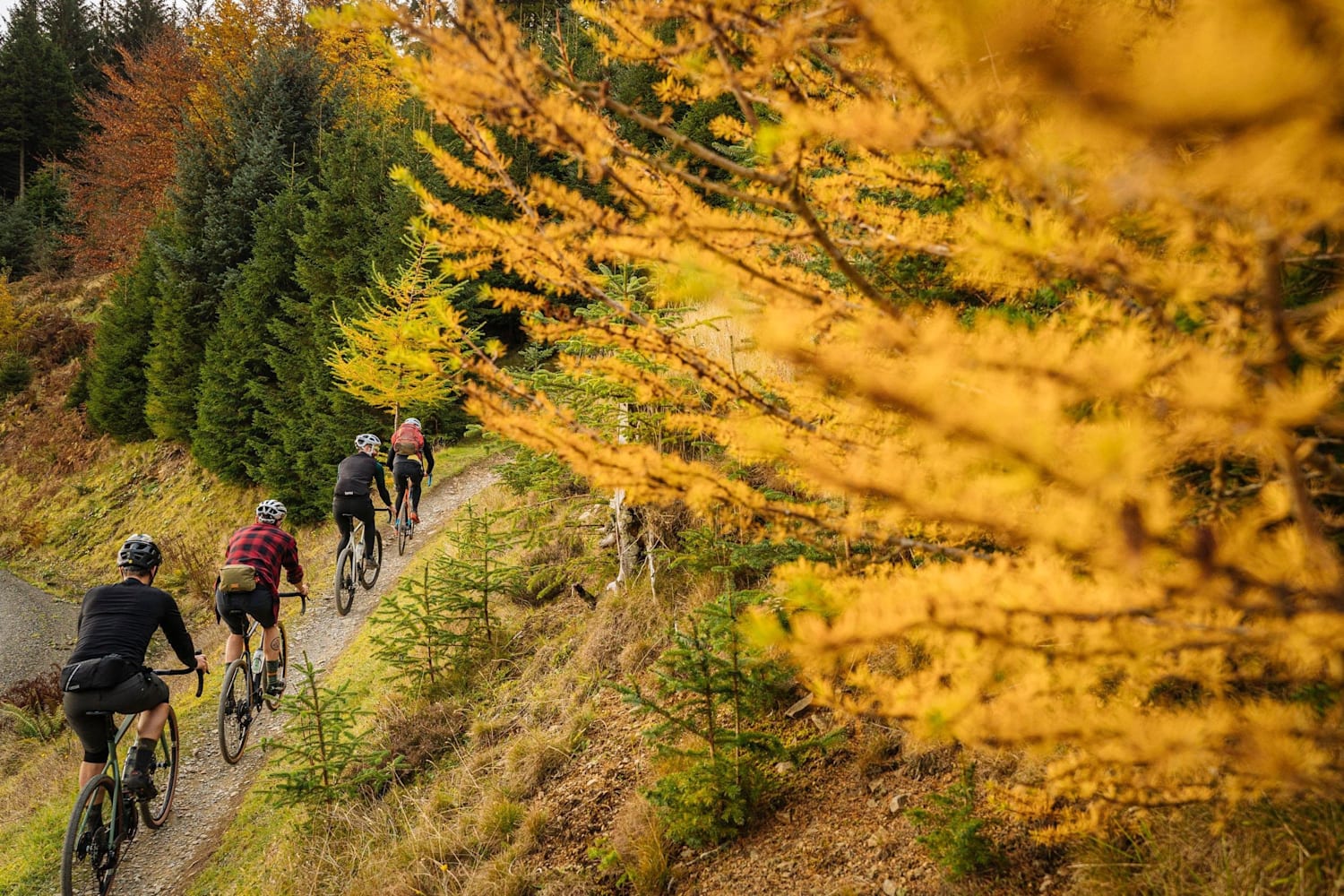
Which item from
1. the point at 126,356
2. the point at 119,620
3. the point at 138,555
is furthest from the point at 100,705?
the point at 126,356

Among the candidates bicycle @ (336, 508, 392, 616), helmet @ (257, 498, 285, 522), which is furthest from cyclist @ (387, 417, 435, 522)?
helmet @ (257, 498, 285, 522)

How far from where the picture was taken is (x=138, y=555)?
5176mm

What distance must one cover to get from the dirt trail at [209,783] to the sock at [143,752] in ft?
3.66

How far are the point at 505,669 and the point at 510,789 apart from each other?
206cm

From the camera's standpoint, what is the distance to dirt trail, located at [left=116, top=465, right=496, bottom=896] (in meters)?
5.60

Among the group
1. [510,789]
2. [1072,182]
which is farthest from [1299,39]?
[510,789]

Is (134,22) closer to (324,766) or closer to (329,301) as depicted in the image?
(329,301)

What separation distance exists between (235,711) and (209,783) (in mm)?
743

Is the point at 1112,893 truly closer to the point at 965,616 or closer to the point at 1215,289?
the point at 965,616

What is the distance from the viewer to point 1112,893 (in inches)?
90.2

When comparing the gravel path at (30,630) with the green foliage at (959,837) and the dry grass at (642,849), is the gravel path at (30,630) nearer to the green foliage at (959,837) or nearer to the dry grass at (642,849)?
the dry grass at (642,849)

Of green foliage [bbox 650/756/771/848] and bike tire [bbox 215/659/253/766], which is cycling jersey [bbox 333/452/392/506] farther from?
green foliage [bbox 650/756/771/848]

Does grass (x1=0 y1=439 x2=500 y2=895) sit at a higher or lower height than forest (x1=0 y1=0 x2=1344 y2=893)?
lower

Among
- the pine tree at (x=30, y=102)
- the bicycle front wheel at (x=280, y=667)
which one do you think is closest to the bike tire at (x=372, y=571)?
the bicycle front wheel at (x=280, y=667)
